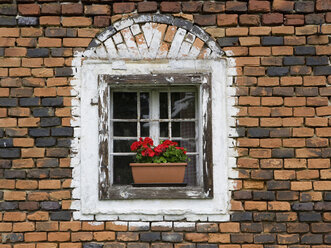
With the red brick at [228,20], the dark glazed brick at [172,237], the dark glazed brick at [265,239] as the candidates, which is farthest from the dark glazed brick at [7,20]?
the dark glazed brick at [265,239]

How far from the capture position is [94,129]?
369 centimetres

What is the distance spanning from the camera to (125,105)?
3984 mm

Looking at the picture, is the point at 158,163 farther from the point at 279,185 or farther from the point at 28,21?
the point at 28,21

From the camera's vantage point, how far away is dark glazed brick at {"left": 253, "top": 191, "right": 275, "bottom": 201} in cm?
364

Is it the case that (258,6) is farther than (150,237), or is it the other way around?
(258,6)

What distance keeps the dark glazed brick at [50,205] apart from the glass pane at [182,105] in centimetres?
134

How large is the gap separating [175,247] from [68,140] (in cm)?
133

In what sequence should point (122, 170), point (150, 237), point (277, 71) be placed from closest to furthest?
point (150, 237), point (277, 71), point (122, 170)

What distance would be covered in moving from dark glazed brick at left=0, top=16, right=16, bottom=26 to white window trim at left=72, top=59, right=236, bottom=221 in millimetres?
736

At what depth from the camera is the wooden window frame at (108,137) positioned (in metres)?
3.63

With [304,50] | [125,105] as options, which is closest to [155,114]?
[125,105]

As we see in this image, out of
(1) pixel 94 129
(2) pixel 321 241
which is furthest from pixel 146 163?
(2) pixel 321 241

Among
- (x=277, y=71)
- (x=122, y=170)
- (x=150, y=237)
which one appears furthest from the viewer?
(x=122, y=170)

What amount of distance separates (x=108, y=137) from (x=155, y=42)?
0.96 m
